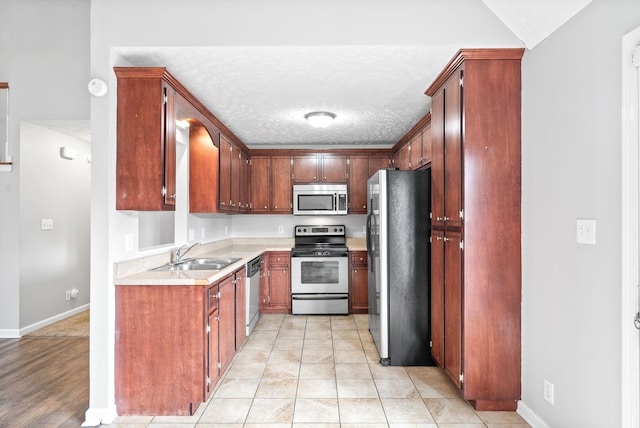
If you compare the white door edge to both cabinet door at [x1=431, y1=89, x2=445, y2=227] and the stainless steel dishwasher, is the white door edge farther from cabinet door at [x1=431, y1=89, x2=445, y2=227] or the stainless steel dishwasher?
the stainless steel dishwasher

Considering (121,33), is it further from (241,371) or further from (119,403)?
(241,371)

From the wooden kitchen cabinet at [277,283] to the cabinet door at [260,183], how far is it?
747 millimetres

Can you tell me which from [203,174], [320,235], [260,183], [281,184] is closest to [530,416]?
[203,174]

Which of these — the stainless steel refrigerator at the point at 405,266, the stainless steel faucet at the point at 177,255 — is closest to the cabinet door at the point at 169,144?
the stainless steel faucet at the point at 177,255

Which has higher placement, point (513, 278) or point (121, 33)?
point (121, 33)

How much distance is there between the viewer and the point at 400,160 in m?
4.75

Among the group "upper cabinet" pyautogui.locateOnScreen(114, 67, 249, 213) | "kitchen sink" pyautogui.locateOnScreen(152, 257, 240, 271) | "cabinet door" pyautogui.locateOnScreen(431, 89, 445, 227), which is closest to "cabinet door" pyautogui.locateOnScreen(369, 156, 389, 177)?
"cabinet door" pyautogui.locateOnScreen(431, 89, 445, 227)

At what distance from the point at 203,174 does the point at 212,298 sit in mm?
1673

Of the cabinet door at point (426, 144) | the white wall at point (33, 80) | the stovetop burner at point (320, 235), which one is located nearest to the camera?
the cabinet door at point (426, 144)

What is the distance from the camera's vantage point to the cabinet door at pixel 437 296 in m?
→ 2.78

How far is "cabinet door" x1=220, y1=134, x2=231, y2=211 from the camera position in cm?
394

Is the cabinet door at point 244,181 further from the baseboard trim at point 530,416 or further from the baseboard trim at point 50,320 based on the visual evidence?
the baseboard trim at point 530,416

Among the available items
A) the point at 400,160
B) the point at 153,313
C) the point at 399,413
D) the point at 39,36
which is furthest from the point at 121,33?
the point at 400,160

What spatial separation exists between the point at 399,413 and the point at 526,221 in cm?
147
